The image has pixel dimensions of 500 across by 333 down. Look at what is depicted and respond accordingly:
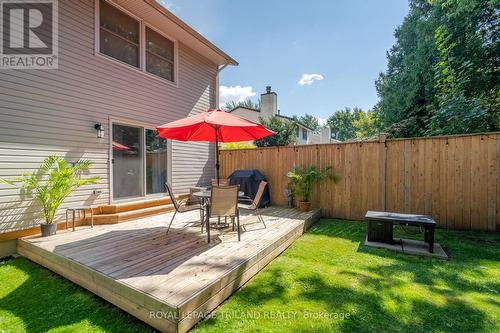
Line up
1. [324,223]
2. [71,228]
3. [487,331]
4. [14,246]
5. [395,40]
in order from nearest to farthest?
[487,331], [14,246], [71,228], [324,223], [395,40]

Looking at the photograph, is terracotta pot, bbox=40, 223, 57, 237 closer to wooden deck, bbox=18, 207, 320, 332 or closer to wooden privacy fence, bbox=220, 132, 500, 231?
wooden deck, bbox=18, 207, 320, 332

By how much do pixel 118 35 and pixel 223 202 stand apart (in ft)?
16.4

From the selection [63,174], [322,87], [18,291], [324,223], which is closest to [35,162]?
[63,174]

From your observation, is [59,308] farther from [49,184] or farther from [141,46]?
[141,46]

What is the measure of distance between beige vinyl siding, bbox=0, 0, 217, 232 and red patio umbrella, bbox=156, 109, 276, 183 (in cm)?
187

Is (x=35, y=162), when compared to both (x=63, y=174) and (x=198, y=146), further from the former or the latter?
(x=198, y=146)

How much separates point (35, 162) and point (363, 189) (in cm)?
715

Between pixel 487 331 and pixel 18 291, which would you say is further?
pixel 18 291

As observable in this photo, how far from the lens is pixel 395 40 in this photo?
13500 mm

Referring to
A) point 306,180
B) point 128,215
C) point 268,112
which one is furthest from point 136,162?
point 268,112

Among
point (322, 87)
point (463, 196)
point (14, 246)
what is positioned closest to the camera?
point (14, 246)

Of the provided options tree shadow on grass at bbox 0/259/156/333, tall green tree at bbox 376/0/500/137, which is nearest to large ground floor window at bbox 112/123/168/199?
tree shadow on grass at bbox 0/259/156/333

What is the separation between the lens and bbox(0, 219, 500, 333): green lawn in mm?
2293

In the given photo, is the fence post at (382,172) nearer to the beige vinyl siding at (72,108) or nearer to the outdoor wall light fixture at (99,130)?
the beige vinyl siding at (72,108)
